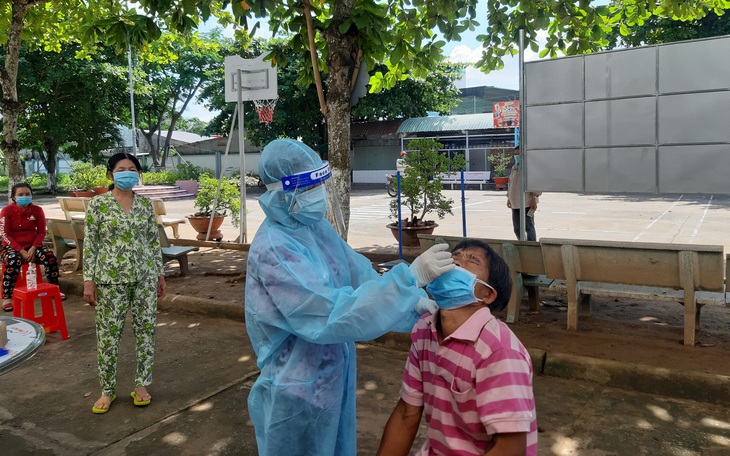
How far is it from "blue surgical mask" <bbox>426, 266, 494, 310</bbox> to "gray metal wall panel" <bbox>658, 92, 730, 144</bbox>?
5.30 meters

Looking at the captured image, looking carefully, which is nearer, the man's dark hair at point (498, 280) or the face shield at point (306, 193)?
the man's dark hair at point (498, 280)

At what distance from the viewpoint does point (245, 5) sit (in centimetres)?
579

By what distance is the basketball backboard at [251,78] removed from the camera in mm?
8922

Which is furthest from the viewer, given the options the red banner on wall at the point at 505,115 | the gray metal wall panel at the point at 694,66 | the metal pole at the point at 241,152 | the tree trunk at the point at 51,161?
the tree trunk at the point at 51,161

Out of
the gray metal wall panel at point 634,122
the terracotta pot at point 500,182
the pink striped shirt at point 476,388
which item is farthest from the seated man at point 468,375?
the terracotta pot at point 500,182

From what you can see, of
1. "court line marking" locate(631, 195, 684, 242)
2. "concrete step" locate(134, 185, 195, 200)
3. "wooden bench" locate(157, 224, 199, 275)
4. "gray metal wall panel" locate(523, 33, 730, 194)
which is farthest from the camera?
"concrete step" locate(134, 185, 195, 200)

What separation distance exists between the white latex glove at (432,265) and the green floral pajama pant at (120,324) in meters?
3.02

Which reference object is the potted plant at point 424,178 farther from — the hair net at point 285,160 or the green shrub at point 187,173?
the green shrub at point 187,173

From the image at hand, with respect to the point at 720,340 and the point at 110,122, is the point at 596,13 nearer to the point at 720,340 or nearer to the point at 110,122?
the point at 720,340

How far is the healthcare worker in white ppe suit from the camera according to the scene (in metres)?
1.79

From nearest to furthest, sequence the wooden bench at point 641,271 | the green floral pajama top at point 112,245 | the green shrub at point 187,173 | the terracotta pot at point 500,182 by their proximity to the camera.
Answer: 1. the green floral pajama top at point 112,245
2. the wooden bench at point 641,271
3. the terracotta pot at point 500,182
4. the green shrub at point 187,173

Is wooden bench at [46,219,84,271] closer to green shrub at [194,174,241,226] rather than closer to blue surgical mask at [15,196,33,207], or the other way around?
blue surgical mask at [15,196,33,207]

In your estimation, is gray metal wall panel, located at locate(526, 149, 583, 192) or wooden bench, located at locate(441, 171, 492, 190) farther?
wooden bench, located at locate(441, 171, 492, 190)

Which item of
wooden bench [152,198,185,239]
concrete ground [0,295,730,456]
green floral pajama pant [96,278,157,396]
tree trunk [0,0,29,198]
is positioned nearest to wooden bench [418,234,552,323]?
concrete ground [0,295,730,456]
